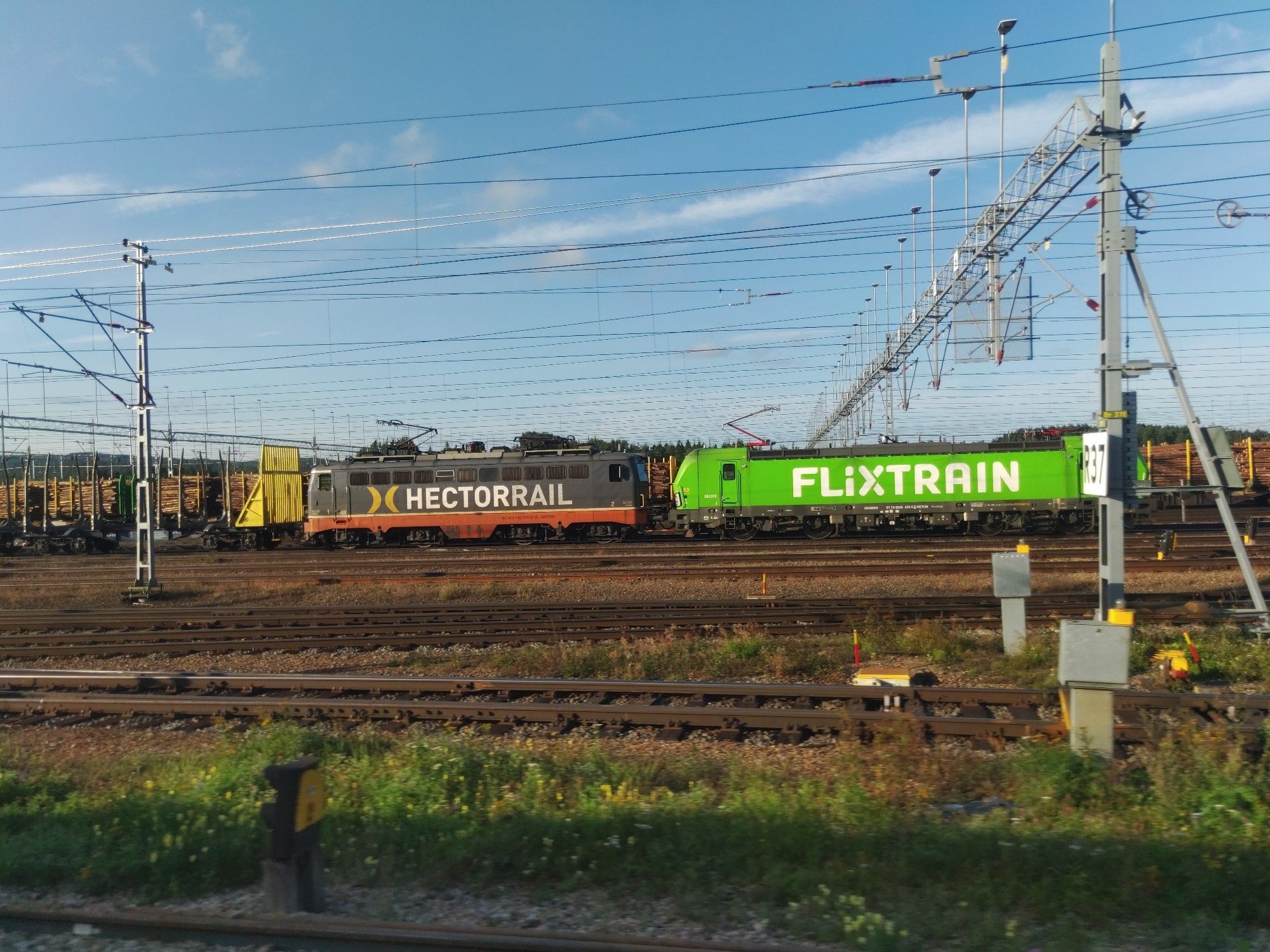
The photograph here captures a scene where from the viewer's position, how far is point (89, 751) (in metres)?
8.78

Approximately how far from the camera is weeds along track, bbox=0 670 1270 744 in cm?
823

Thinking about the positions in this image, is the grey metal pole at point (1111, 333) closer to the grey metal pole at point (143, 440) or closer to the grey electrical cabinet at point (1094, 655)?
the grey electrical cabinet at point (1094, 655)

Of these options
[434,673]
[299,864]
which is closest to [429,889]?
[299,864]

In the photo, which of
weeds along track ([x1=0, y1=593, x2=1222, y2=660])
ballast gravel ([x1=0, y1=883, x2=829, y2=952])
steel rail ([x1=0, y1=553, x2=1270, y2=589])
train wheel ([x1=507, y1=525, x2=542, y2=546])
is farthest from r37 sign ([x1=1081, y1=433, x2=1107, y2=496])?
train wheel ([x1=507, y1=525, x2=542, y2=546])

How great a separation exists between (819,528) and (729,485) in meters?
3.08

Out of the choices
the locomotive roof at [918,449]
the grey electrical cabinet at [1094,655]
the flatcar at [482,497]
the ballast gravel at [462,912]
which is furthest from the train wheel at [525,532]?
the ballast gravel at [462,912]

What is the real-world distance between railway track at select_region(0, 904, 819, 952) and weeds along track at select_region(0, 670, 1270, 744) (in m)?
4.34

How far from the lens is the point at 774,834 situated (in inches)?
211

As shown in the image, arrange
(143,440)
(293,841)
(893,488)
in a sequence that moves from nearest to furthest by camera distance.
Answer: (293,841)
(143,440)
(893,488)

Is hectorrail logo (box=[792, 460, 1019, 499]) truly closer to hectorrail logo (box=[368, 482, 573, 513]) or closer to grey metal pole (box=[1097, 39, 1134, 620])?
hectorrail logo (box=[368, 482, 573, 513])

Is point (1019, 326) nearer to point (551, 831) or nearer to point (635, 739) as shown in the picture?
point (635, 739)

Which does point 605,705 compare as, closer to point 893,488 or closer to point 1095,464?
point 1095,464

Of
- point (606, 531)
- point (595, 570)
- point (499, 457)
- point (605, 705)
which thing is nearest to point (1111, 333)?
point (605, 705)

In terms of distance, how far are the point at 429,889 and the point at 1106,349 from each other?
9.69 meters
